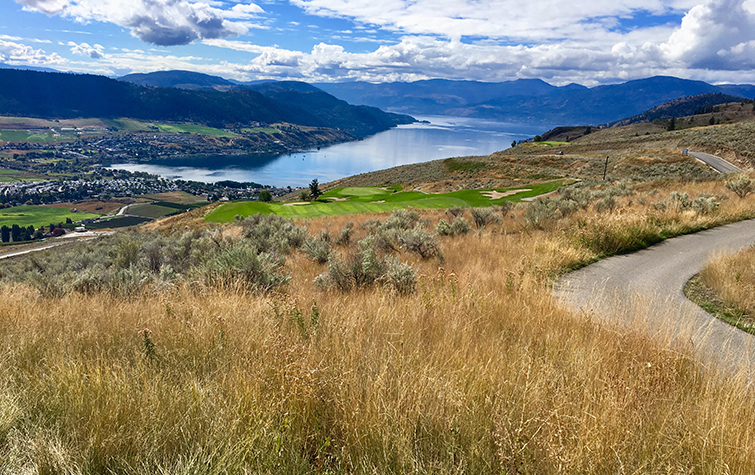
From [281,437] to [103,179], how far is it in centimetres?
16287

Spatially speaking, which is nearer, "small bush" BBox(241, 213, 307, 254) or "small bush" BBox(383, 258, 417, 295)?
"small bush" BBox(383, 258, 417, 295)

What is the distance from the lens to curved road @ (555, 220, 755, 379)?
3.76 metres

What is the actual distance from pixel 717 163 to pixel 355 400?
52220 millimetres

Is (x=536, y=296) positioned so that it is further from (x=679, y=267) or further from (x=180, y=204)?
(x=180, y=204)

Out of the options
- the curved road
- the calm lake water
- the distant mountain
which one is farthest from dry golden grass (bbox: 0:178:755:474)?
the distant mountain

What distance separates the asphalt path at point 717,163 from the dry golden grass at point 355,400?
44.2m

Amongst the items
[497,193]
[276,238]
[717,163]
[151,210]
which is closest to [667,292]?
[276,238]

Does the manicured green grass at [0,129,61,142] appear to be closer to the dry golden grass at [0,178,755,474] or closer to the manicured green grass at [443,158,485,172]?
the manicured green grass at [443,158,485,172]

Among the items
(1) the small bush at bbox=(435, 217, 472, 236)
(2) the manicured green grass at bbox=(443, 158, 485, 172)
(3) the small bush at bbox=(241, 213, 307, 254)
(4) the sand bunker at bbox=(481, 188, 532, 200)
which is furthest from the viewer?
(2) the manicured green grass at bbox=(443, 158, 485, 172)

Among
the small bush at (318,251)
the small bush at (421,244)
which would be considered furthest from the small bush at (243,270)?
the small bush at (421,244)

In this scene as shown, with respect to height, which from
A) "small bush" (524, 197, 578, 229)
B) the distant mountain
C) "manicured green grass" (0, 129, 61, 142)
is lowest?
"manicured green grass" (0, 129, 61, 142)

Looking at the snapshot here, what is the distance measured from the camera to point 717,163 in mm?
39406

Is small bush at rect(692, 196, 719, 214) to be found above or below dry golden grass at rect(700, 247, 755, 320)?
above

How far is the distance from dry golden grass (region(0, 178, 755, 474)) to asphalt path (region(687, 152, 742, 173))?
44.2 metres
